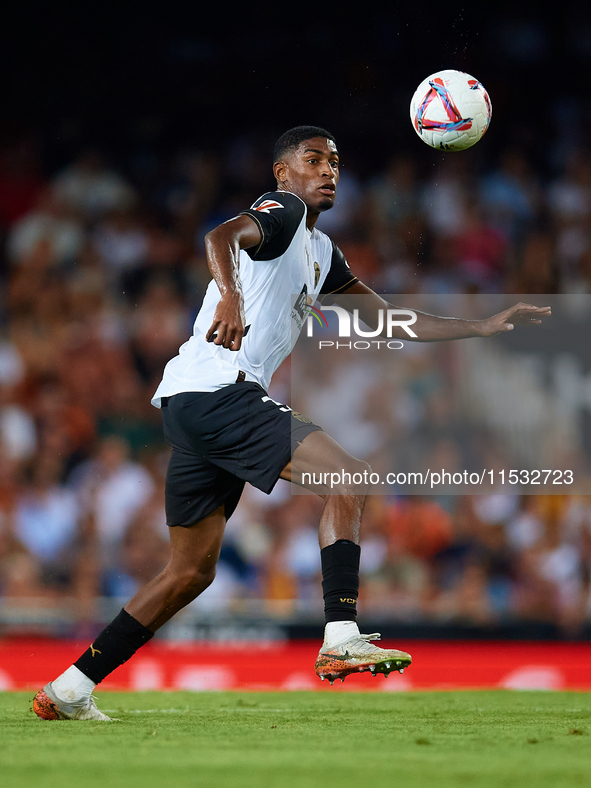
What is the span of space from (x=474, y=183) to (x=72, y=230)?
439 cm

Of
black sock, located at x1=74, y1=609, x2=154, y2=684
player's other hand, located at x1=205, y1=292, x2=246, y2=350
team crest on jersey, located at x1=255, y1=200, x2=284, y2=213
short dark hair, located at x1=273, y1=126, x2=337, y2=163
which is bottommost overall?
black sock, located at x1=74, y1=609, x2=154, y2=684

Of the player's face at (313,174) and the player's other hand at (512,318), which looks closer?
the player's face at (313,174)

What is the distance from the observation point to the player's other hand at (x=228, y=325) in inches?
158

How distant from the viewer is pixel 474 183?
1169 centimetres

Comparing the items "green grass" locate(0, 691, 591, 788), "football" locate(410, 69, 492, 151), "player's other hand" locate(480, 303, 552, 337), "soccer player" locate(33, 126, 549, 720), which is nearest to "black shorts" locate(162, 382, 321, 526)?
"soccer player" locate(33, 126, 549, 720)

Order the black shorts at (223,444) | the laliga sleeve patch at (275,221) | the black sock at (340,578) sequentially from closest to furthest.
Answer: the black sock at (340,578), the black shorts at (223,444), the laliga sleeve patch at (275,221)

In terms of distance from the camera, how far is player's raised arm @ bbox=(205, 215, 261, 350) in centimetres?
402

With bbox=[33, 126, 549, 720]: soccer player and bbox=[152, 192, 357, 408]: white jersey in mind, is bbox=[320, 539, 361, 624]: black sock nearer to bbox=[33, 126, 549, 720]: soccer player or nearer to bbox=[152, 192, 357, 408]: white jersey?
bbox=[33, 126, 549, 720]: soccer player

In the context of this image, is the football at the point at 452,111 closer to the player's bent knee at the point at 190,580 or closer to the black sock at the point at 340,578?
the black sock at the point at 340,578

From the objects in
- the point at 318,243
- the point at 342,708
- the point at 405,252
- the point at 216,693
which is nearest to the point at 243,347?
the point at 318,243

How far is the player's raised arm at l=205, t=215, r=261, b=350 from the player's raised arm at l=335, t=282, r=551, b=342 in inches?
43.6

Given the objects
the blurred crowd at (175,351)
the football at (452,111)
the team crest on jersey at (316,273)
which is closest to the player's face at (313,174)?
the team crest on jersey at (316,273)

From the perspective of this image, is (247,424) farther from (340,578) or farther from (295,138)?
(295,138)

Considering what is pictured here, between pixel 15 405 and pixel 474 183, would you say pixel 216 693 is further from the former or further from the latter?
pixel 474 183
